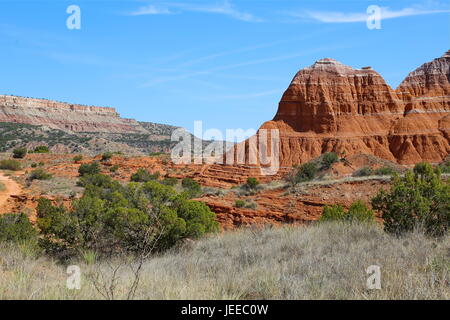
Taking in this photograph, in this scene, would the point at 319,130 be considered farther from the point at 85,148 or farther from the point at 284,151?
the point at 85,148

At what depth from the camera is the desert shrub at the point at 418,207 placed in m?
7.52

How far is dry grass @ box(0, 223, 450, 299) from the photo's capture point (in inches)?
142

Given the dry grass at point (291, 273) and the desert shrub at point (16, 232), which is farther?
the desert shrub at point (16, 232)

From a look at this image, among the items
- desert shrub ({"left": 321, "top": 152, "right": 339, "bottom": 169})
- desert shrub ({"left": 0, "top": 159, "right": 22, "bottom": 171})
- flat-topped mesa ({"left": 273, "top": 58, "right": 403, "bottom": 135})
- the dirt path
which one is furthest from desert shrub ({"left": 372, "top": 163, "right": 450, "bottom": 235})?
flat-topped mesa ({"left": 273, "top": 58, "right": 403, "bottom": 135})

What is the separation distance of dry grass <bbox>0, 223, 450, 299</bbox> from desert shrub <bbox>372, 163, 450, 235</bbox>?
3.95 feet

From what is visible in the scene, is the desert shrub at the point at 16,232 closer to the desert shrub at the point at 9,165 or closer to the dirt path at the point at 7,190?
the dirt path at the point at 7,190

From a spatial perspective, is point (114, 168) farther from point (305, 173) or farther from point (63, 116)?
point (63, 116)

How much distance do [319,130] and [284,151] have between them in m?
6.57

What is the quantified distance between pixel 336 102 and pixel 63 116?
335 feet

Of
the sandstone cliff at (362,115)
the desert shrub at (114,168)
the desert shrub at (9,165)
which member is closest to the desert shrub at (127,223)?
the desert shrub at (114,168)

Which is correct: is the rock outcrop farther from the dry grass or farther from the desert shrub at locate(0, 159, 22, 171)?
the dry grass

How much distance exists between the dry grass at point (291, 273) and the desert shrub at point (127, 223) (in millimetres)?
2219

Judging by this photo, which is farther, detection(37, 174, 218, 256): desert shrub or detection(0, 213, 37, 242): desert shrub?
detection(0, 213, 37, 242): desert shrub

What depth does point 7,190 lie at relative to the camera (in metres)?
26.0
